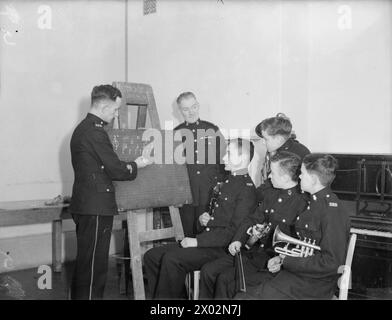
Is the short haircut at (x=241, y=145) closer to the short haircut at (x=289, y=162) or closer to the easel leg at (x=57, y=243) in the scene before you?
the short haircut at (x=289, y=162)

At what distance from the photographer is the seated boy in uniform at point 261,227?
10.6ft

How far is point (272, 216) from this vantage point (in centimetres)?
334

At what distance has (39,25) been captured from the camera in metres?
5.52

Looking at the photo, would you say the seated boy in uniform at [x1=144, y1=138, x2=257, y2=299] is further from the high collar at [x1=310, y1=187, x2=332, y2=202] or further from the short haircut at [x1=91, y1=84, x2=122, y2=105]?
the short haircut at [x1=91, y1=84, x2=122, y2=105]

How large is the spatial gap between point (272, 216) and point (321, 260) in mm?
633

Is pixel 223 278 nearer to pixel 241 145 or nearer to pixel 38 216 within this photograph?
pixel 241 145

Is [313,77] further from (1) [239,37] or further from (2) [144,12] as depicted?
(2) [144,12]

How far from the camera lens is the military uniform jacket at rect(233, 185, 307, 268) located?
325 cm

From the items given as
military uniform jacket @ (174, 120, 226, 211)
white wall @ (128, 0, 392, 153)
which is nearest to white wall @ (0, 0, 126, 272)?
white wall @ (128, 0, 392, 153)

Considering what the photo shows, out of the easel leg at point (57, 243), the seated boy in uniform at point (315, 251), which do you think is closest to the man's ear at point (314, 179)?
the seated boy in uniform at point (315, 251)

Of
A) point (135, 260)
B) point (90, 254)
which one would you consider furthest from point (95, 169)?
point (135, 260)

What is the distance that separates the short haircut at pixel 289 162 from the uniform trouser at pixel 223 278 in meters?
0.66
